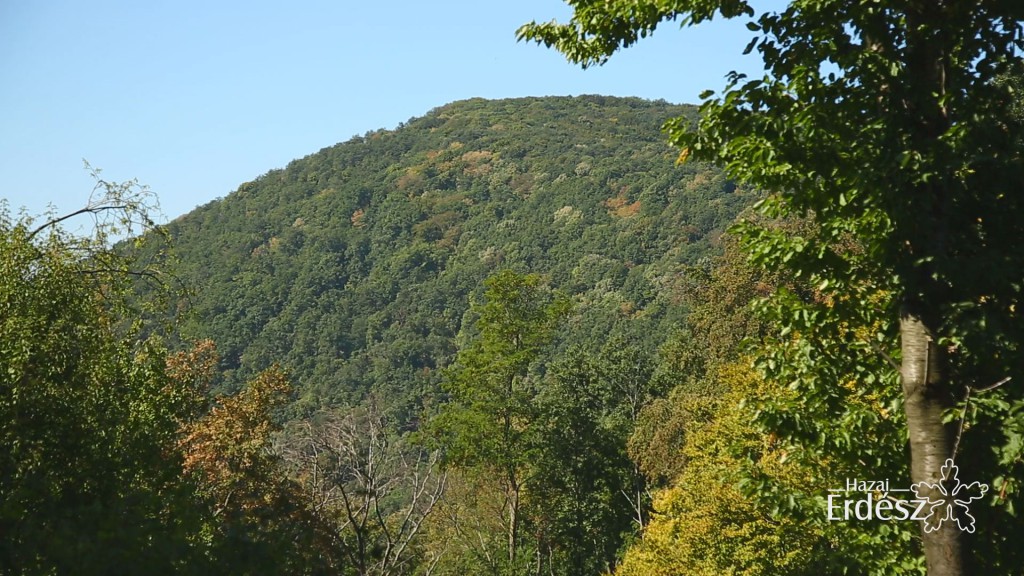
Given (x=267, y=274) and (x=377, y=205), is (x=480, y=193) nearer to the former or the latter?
(x=377, y=205)

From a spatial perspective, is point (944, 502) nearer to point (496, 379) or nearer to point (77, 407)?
point (77, 407)

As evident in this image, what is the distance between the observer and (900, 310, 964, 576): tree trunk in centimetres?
541

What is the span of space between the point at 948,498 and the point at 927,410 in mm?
540

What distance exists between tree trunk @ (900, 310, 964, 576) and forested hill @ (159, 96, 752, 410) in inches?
2756

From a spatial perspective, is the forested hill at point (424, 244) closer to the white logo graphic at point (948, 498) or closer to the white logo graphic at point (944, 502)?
the white logo graphic at point (944, 502)

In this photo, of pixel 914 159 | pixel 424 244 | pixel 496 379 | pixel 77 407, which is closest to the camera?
pixel 914 159

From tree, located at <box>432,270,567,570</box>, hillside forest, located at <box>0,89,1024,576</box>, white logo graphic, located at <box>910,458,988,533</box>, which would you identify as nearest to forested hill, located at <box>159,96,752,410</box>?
hillside forest, located at <box>0,89,1024,576</box>

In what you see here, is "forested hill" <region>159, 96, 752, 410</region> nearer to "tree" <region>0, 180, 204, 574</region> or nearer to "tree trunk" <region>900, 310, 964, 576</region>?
"tree" <region>0, 180, 204, 574</region>

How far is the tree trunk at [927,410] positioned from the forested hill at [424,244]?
70.0 m

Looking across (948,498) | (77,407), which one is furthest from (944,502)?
(77,407)

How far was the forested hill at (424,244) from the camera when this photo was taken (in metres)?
99.6

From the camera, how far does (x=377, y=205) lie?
15462 centimetres

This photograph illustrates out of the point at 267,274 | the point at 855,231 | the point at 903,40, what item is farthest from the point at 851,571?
the point at 267,274

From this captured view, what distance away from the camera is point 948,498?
5.38 m
